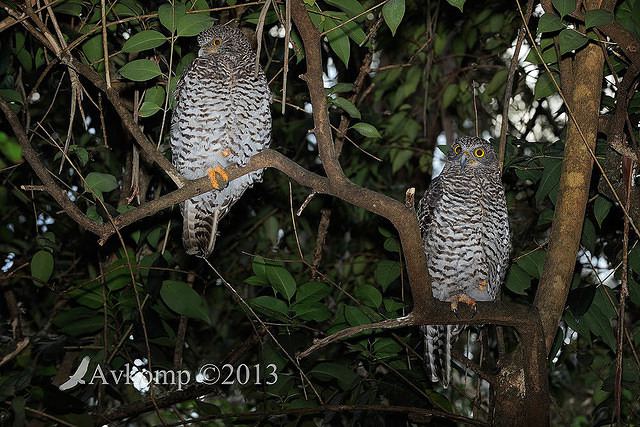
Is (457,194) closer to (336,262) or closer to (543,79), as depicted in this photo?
(543,79)

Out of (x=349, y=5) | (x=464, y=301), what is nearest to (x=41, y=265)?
(x=349, y=5)

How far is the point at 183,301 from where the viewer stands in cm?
329

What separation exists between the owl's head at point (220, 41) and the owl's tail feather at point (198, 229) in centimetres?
89

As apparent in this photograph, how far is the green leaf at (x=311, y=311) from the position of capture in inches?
130

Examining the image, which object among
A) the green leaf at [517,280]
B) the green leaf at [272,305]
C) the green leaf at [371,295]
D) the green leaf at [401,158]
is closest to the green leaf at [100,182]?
the green leaf at [272,305]

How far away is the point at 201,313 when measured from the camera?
10.7 ft

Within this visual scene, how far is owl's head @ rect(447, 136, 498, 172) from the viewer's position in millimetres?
3867

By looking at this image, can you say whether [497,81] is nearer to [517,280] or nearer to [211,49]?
[517,280]

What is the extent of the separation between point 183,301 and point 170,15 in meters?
1.46

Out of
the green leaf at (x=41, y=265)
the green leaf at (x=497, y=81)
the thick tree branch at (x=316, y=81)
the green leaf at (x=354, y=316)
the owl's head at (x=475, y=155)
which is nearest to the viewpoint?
the thick tree branch at (x=316, y=81)

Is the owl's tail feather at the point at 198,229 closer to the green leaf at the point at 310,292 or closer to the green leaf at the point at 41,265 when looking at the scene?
the green leaf at the point at 310,292

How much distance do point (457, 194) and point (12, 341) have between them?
2.76m

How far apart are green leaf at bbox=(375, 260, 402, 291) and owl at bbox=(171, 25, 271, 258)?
0.91 metres

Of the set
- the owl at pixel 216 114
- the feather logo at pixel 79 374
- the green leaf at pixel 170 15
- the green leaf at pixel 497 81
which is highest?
the green leaf at pixel 497 81
